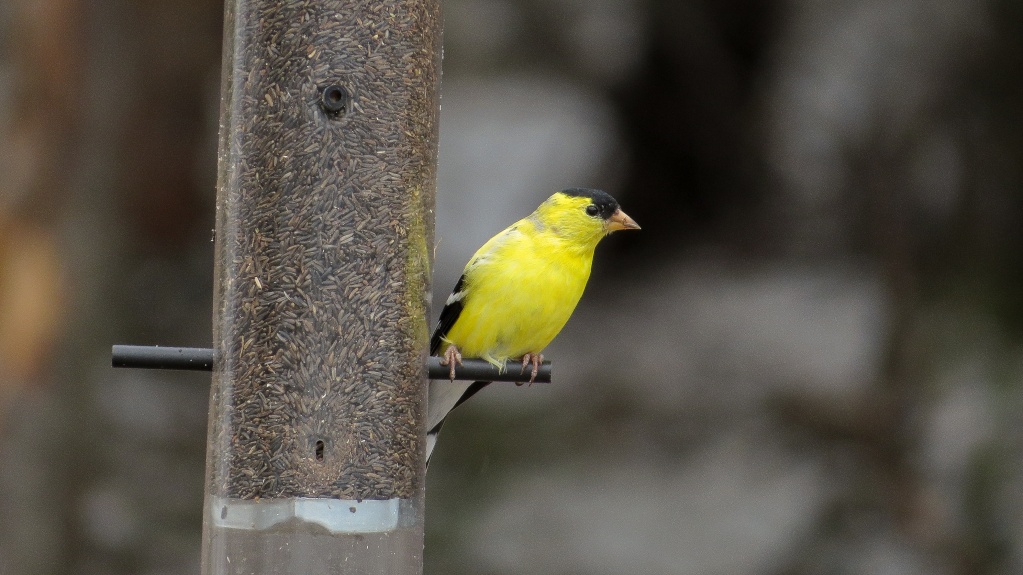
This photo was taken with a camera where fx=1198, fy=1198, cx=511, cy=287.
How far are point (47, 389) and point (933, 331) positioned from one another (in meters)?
4.80

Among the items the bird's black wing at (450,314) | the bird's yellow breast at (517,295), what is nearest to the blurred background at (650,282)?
the bird's black wing at (450,314)

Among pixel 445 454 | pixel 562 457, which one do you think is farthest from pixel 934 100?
pixel 445 454

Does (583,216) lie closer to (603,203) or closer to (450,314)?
(603,203)

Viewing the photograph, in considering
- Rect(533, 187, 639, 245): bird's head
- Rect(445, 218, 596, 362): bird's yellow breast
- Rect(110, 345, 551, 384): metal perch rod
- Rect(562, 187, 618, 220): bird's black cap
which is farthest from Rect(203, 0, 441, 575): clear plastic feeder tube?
Rect(562, 187, 618, 220): bird's black cap

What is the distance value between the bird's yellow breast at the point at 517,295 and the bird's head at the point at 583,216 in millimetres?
57

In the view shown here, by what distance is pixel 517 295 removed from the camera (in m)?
3.81

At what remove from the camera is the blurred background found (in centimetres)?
585

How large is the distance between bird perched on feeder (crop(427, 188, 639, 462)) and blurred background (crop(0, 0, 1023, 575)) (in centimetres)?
268

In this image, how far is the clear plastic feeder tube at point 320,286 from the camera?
2.74 m

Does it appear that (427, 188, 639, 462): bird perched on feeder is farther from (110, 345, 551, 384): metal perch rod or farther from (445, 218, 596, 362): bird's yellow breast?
(110, 345, 551, 384): metal perch rod

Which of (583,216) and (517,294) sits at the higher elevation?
(583,216)

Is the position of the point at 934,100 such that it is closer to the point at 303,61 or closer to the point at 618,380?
the point at 618,380

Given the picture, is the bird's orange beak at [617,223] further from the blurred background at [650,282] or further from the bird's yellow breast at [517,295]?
the blurred background at [650,282]

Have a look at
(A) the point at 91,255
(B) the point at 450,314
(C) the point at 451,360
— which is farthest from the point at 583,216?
(A) the point at 91,255
